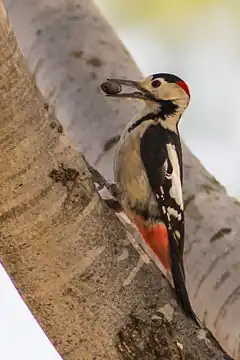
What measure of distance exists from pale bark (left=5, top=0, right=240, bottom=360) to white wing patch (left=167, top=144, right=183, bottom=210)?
56 mm

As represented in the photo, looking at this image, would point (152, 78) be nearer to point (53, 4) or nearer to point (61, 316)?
point (53, 4)

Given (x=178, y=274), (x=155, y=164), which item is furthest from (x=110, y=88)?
(x=178, y=274)

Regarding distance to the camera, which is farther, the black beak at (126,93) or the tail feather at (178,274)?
the black beak at (126,93)

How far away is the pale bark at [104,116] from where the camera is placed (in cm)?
182

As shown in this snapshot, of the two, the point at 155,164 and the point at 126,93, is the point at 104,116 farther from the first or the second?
the point at 155,164

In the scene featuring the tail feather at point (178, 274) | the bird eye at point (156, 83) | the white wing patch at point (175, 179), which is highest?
the bird eye at point (156, 83)

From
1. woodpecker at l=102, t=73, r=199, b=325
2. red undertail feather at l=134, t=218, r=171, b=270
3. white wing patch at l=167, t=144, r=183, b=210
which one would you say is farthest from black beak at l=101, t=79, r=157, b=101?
red undertail feather at l=134, t=218, r=171, b=270

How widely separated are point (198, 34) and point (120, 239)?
2659 millimetres

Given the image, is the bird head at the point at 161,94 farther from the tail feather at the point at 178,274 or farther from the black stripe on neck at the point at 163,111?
the tail feather at the point at 178,274

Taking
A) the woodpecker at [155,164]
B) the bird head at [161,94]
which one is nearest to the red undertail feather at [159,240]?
the woodpecker at [155,164]

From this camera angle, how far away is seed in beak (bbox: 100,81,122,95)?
210 centimetres

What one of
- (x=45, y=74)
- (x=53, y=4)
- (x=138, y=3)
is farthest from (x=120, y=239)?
(x=138, y=3)

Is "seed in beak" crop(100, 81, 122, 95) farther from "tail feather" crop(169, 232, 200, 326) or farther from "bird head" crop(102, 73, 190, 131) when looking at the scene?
"tail feather" crop(169, 232, 200, 326)

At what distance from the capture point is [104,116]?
2.12m
